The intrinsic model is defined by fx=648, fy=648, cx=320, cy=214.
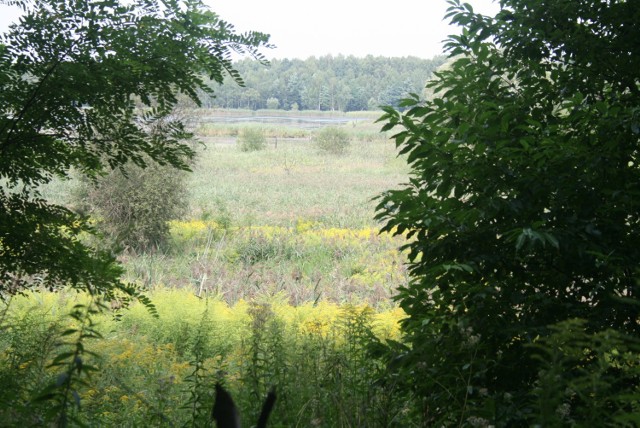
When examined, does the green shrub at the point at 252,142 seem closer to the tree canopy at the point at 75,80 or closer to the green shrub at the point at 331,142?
the green shrub at the point at 331,142

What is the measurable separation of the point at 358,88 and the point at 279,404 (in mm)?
76490

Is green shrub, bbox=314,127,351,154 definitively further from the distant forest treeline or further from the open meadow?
the distant forest treeline

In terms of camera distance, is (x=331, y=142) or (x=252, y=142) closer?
(x=331, y=142)

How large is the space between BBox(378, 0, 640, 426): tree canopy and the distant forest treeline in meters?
64.6

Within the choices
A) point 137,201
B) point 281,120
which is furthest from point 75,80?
point 281,120

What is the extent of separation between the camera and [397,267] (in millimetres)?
11664

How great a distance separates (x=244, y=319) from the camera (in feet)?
23.4

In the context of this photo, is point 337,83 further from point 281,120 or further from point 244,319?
point 244,319

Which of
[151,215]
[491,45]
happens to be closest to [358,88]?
[151,215]

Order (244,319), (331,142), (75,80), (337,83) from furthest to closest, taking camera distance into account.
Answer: (337,83)
(331,142)
(244,319)
(75,80)

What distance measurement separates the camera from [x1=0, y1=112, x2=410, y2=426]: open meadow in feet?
10.6

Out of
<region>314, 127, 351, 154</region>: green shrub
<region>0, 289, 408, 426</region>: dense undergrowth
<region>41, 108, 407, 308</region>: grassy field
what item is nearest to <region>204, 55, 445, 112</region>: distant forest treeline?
<region>314, 127, 351, 154</region>: green shrub

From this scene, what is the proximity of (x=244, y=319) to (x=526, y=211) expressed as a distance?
4568mm

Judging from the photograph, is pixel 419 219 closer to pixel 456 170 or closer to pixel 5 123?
pixel 456 170
